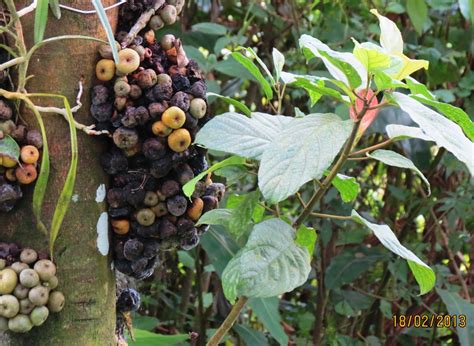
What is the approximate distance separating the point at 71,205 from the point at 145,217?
0.07 meters

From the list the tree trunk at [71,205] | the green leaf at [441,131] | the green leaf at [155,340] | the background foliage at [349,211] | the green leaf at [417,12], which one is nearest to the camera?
the green leaf at [441,131]

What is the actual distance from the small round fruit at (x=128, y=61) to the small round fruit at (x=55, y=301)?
A: 0.21 m

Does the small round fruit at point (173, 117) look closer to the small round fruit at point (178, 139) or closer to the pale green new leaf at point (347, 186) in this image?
the small round fruit at point (178, 139)

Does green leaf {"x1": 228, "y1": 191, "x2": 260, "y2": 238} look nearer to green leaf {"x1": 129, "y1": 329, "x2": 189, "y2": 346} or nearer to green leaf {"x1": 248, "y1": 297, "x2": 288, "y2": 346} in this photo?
green leaf {"x1": 129, "y1": 329, "x2": 189, "y2": 346}

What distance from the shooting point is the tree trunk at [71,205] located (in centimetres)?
60

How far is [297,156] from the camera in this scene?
1.67 ft

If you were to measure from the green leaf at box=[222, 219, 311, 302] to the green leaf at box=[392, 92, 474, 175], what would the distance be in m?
0.15

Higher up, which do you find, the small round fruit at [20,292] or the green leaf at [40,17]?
the green leaf at [40,17]

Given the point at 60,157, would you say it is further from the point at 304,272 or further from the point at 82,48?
the point at 304,272

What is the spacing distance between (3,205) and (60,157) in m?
0.07

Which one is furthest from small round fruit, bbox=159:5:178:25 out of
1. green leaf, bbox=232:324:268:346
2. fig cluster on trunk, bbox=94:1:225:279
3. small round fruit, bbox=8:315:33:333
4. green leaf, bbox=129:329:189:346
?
green leaf, bbox=232:324:268:346

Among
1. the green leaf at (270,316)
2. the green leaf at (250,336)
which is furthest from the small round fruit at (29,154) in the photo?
the green leaf at (250,336)

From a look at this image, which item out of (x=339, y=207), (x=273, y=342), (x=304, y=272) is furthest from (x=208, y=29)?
(x=304, y=272)

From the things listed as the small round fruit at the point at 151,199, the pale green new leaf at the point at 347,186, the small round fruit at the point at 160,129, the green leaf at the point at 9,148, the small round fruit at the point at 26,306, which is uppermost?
the small round fruit at the point at 160,129
